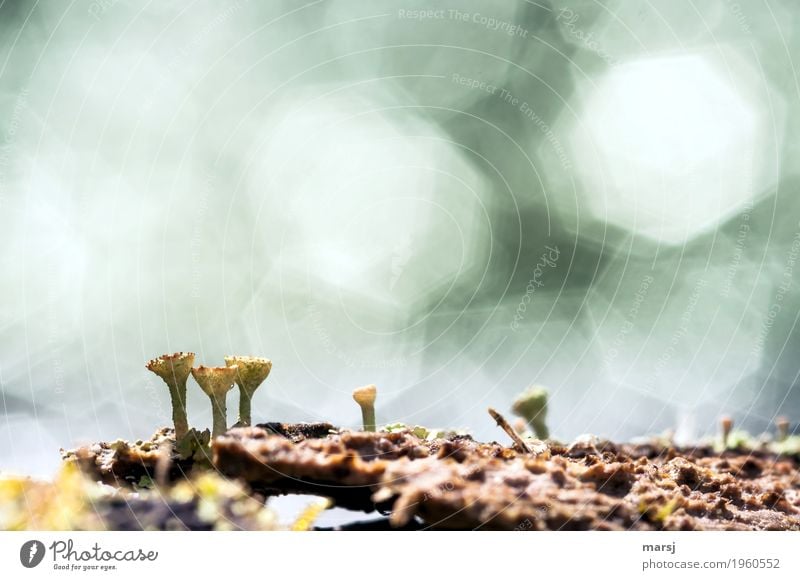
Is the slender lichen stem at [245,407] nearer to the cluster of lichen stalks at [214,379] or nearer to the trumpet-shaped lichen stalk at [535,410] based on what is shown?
the cluster of lichen stalks at [214,379]

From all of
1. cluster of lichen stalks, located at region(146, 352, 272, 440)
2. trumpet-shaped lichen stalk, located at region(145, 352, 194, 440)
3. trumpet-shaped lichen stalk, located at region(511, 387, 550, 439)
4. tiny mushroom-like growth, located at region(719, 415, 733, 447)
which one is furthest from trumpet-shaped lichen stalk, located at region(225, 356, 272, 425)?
tiny mushroom-like growth, located at region(719, 415, 733, 447)

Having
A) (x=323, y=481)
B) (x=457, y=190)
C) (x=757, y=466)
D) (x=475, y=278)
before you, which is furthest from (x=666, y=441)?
(x=323, y=481)

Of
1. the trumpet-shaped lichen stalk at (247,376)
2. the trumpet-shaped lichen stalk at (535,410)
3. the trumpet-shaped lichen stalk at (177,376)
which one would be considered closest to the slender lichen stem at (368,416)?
the trumpet-shaped lichen stalk at (247,376)

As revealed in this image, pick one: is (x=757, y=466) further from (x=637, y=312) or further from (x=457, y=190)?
(x=457, y=190)

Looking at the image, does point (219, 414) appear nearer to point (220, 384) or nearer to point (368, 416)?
point (220, 384)

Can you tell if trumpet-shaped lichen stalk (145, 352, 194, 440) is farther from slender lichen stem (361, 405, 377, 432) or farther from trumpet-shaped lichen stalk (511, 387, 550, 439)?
trumpet-shaped lichen stalk (511, 387, 550, 439)
